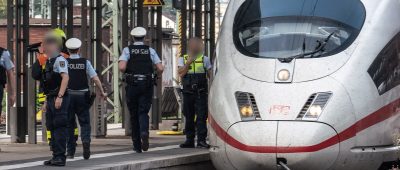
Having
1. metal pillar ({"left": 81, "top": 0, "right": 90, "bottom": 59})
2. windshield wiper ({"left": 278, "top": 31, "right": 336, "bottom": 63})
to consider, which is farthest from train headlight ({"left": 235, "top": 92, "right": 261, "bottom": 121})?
metal pillar ({"left": 81, "top": 0, "right": 90, "bottom": 59})

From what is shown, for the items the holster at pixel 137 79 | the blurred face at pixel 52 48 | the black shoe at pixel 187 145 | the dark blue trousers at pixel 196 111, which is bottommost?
the black shoe at pixel 187 145

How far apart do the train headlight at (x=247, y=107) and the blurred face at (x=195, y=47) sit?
3.76 meters

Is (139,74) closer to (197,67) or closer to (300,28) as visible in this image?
(197,67)

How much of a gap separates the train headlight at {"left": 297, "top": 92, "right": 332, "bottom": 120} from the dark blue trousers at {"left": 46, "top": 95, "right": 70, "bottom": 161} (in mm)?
3058

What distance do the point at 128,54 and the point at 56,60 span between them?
229 cm

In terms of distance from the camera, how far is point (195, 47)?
1633 cm

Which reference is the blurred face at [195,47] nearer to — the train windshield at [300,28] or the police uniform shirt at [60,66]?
the train windshield at [300,28]

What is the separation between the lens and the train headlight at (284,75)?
12.5 m

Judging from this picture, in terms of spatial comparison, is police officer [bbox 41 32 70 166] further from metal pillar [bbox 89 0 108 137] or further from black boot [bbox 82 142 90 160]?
metal pillar [bbox 89 0 108 137]

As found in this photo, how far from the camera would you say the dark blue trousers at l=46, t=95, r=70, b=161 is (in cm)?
1289

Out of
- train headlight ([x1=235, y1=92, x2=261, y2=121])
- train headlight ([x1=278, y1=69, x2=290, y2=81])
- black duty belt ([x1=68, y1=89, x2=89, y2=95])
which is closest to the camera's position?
train headlight ([x1=235, y1=92, x2=261, y2=121])

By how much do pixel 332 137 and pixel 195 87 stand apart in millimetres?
4716

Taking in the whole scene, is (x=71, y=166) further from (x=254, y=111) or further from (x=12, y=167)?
(x=254, y=111)

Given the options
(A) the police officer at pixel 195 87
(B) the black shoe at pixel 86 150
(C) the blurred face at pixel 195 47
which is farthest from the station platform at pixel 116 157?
(C) the blurred face at pixel 195 47
